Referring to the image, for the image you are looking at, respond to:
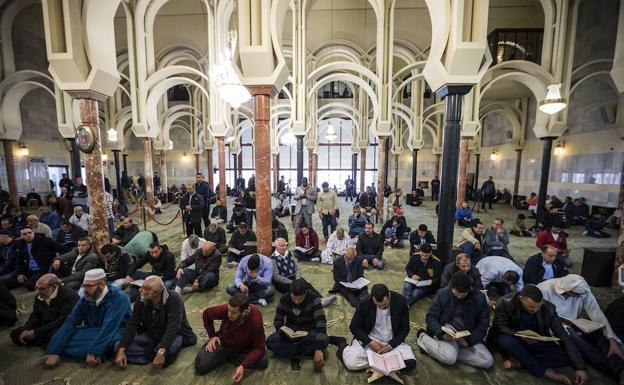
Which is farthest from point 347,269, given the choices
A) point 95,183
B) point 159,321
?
point 95,183

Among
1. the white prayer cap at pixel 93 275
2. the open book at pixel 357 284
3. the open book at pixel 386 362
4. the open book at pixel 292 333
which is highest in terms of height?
the white prayer cap at pixel 93 275

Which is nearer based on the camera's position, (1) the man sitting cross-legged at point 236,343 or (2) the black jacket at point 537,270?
(1) the man sitting cross-legged at point 236,343

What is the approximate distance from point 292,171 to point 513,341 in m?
20.5

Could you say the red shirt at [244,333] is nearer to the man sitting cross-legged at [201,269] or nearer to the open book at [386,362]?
the open book at [386,362]

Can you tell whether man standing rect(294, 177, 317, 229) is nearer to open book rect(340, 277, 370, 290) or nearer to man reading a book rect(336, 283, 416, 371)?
open book rect(340, 277, 370, 290)

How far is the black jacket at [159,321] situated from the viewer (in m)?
2.82

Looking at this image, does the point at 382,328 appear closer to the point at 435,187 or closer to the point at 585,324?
the point at 585,324

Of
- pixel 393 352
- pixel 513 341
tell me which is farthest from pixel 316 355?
pixel 513 341

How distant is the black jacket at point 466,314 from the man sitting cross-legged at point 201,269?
10.5 ft

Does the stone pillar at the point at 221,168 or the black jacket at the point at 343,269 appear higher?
the stone pillar at the point at 221,168

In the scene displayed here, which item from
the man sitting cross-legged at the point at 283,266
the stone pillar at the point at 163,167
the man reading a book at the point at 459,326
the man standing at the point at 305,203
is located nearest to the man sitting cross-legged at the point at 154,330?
the man sitting cross-legged at the point at 283,266

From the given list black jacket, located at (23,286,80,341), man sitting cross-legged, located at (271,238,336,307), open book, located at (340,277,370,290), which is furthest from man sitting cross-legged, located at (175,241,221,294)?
open book, located at (340,277,370,290)

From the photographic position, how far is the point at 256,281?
414cm

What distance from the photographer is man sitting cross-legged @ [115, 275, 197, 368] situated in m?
2.78
